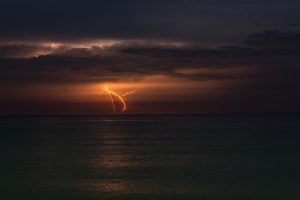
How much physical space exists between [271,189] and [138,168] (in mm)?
15029

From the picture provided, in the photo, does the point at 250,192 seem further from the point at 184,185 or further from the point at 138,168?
the point at 138,168

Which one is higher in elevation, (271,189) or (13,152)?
(13,152)

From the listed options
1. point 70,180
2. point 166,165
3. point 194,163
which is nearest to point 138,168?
point 166,165

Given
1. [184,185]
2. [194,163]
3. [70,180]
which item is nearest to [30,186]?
[70,180]

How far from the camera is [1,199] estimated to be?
31188mm

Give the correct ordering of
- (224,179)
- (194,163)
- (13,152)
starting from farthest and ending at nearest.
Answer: (13,152)
(194,163)
(224,179)

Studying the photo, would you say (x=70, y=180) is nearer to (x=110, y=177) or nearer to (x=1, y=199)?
(x=110, y=177)

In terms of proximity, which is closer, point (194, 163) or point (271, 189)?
point (271, 189)

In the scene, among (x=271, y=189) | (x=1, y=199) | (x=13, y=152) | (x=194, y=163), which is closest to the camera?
(x=1, y=199)

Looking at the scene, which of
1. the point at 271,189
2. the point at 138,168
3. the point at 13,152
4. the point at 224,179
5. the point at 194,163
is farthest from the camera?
the point at 13,152

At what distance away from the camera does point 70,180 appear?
38500 millimetres

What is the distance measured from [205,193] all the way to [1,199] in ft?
41.0

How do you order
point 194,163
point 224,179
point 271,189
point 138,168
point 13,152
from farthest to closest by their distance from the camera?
point 13,152 < point 194,163 < point 138,168 < point 224,179 < point 271,189

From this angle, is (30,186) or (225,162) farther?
(225,162)
